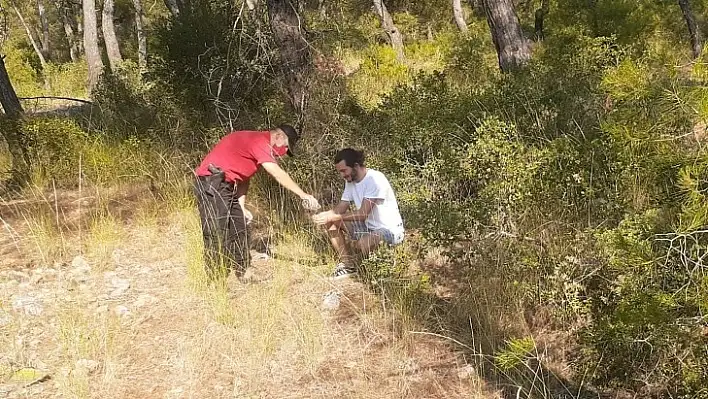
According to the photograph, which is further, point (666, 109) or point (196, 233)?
point (196, 233)

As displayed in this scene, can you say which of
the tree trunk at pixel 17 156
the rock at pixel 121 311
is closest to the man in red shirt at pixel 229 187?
the rock at pixel 121 311

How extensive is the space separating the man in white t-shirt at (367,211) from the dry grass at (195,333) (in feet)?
1.04

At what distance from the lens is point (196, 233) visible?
188 inches

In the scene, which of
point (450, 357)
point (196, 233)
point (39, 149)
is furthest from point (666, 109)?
point (39, 149)

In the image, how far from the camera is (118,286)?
4.31m

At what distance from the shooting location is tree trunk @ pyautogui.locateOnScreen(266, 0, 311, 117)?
602 centimetres

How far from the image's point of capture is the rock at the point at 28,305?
3.91 m

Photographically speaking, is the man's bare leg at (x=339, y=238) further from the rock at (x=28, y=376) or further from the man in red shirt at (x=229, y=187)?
the rock at (x=28, y=376)

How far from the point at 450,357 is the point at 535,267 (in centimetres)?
70

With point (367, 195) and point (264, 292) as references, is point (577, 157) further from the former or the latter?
point (264, 292)

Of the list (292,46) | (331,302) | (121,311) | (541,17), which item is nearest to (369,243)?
(331,302)

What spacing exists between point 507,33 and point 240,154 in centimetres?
335

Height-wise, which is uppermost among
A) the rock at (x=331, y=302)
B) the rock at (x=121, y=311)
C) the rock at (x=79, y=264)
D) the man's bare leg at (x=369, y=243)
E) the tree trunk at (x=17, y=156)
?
the tree trunk at (x=17, y=156)

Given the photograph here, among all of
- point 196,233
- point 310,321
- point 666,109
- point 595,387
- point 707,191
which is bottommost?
point 595,387
